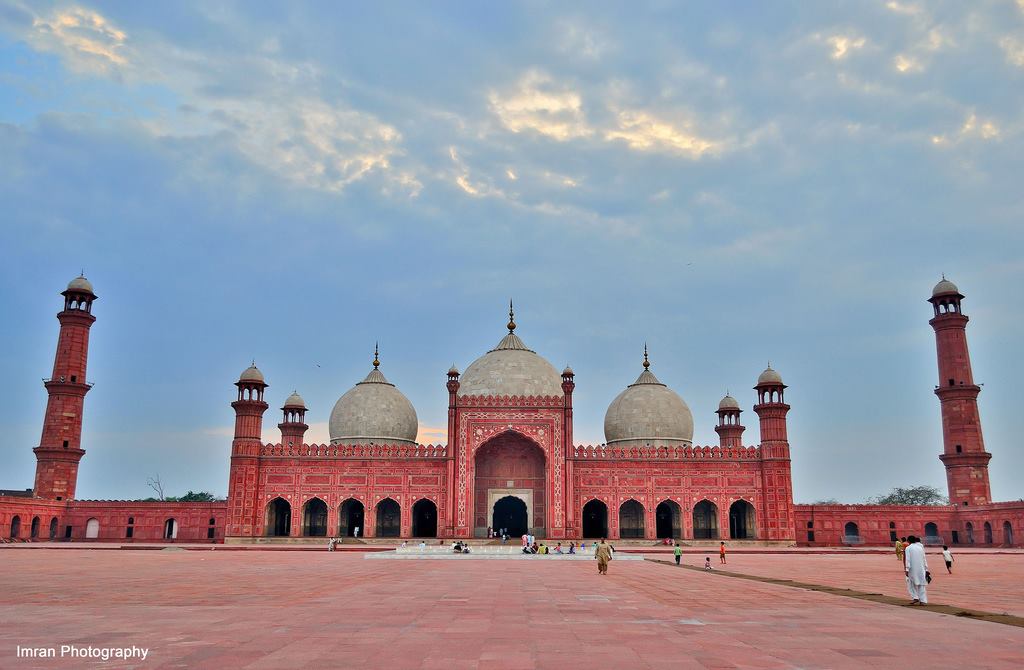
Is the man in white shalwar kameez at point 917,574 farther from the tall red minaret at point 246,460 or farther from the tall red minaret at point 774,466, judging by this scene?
the tall red minaret at point 246,460

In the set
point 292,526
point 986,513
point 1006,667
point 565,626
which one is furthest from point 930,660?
point 986,513

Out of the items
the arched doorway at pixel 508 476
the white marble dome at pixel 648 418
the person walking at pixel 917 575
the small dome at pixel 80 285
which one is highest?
the small dome at pixel 80 285

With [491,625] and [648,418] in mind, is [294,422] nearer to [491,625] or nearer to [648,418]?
[648,418]

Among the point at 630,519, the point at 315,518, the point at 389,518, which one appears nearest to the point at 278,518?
the point at 315,518

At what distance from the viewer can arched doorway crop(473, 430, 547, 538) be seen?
36.1m

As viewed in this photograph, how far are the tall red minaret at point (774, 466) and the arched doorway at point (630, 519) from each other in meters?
5.53

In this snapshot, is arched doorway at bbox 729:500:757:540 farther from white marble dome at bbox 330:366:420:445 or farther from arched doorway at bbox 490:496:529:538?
white marble dome at bbox 330:366:420:445

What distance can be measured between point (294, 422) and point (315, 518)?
9.03 metres

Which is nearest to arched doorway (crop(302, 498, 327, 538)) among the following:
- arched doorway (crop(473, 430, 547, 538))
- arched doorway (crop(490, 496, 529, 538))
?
arched doorway (crop(473, 430, 547, 538))

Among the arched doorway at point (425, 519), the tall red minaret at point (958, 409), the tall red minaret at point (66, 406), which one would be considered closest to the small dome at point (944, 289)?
the tall red minaret at point (958, 409)

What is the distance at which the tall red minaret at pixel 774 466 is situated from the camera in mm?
35406

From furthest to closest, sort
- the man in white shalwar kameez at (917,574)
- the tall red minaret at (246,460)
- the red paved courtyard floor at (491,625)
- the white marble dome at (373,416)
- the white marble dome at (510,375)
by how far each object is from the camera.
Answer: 1. the white marble dome at (373,416)
2. the white marble dome at (510,375)
3. the tall red minaret at (246,460)
4. the man in white shalwar kameez at (917,574)
5. the red paved courtyard floor at (491,625)

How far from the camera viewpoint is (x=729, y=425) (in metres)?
45.7

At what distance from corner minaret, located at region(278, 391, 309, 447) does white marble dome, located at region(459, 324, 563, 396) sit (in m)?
11.4
